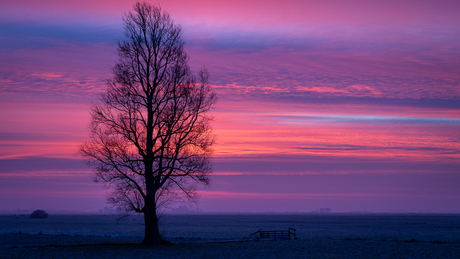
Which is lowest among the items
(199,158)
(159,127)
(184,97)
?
(199,158)

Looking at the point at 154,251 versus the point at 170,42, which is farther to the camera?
the point at 170,42

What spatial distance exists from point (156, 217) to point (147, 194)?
1.75 meters

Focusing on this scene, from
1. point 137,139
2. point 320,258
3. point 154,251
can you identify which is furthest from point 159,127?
point 320,258

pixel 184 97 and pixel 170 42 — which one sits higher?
pixel 170 42

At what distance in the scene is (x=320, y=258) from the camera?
88.6ft

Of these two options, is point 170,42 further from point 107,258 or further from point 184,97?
point 107,258

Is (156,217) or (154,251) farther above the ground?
(156,217)

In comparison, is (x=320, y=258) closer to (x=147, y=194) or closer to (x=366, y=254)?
(x=366, y=254)

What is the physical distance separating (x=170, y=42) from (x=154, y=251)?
45.6ft

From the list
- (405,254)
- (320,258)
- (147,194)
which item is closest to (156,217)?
(147,194)

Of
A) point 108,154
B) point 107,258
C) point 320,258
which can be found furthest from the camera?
point 108,154

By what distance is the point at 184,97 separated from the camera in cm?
3003

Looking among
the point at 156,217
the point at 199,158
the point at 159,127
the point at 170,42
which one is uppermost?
the point at 170,42

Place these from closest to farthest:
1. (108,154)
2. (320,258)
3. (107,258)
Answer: (107,258) → (320,258) → (108,154)
